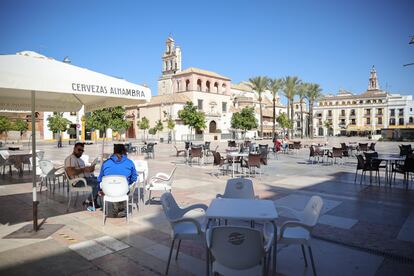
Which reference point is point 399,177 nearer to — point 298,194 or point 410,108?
point 298,194

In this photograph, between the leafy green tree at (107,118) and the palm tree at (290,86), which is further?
the palm tree at (290,86)

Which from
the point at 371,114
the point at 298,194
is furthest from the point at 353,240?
the point at 371,114

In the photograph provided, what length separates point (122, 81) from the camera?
5270mm

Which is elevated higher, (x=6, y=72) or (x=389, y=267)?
(x=6, y=72)

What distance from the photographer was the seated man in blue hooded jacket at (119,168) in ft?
18.0

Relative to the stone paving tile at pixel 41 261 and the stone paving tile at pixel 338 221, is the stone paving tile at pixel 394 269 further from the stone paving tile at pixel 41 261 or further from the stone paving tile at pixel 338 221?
the stone paving tile at pixel 41 261

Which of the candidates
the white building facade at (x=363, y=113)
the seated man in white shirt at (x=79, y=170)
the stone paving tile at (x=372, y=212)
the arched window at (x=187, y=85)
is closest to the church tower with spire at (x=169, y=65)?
the arched window at (x=187, y=85)

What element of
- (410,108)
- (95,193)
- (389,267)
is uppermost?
(410,108)

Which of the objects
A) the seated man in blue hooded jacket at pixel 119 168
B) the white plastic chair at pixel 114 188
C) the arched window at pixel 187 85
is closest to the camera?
the white plastic chair at pixel 114 188

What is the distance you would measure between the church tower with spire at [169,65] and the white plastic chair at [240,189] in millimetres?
63748

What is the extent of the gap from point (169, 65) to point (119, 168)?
217 feet

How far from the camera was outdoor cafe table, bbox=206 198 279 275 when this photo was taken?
9.71ft

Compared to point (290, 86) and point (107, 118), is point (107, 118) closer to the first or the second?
point (107, 118)

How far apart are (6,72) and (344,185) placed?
8549 millimetres
